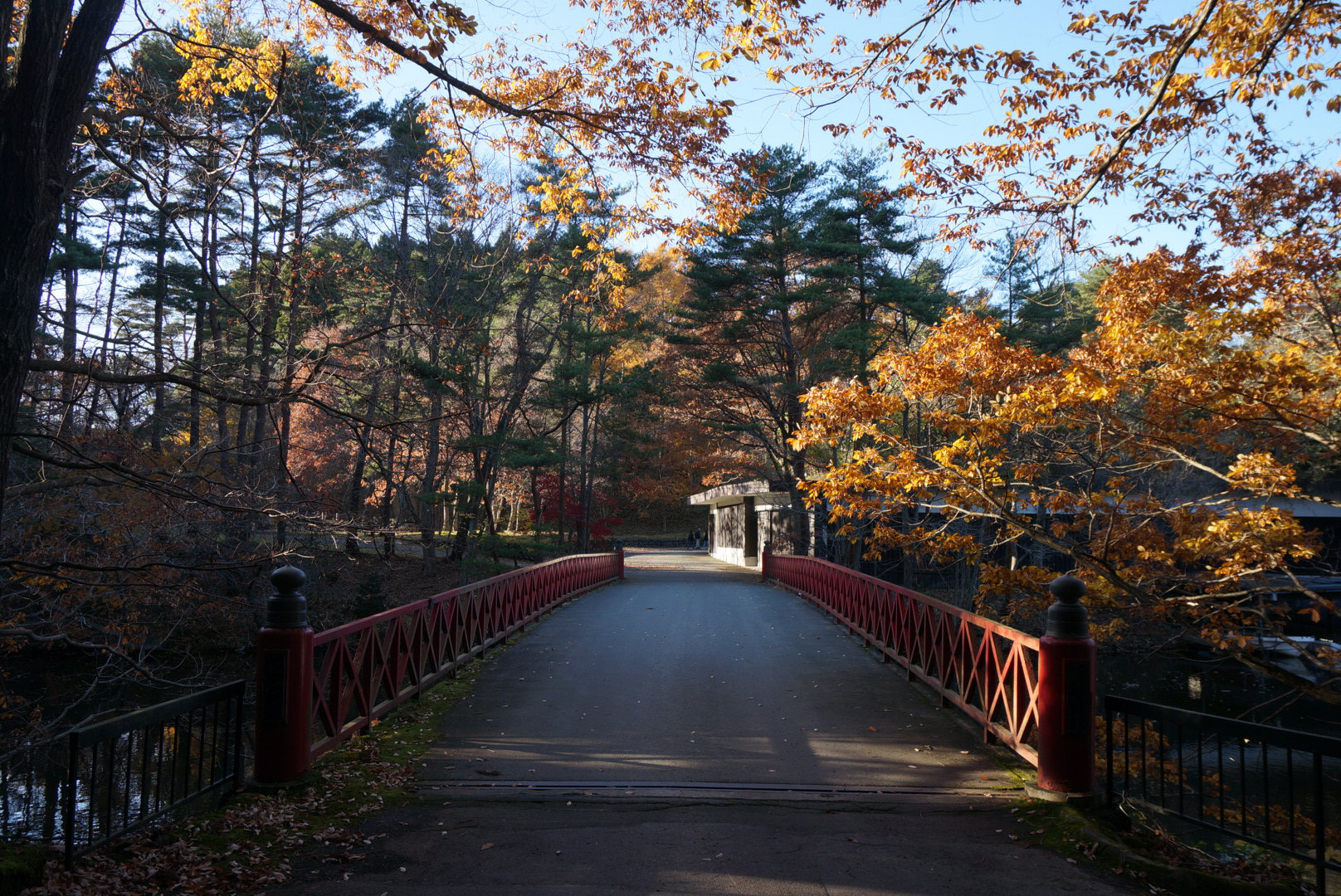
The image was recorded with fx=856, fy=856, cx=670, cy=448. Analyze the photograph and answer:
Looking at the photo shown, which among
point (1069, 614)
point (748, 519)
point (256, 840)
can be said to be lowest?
point (256, 840)

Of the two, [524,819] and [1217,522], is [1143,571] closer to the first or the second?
[1217,522]

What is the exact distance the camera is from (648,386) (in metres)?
29.8

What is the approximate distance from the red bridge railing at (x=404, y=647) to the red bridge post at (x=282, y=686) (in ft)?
0.80

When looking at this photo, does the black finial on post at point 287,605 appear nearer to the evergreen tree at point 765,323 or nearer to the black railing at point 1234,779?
the black railing at point 1234,779

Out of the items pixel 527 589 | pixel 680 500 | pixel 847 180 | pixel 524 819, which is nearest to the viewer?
pixel 524 819

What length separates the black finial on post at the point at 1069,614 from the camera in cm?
514

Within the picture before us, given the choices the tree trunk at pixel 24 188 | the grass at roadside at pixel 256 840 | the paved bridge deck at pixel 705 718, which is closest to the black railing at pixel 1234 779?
the paved bridge deck at pixel 705 718

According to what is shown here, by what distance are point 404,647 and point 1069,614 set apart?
5.45 metres

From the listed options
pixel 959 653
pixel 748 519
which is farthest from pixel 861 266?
pixel 959 653

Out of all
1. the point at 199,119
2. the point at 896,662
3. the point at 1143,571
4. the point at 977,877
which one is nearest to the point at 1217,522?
the point at 1143,571

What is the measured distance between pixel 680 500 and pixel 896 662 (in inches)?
2123

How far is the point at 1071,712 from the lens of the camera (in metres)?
5.11

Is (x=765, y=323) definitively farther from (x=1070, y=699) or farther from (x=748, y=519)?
(x=1070, y=699)

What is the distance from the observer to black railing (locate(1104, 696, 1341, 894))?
3887 millimetres
